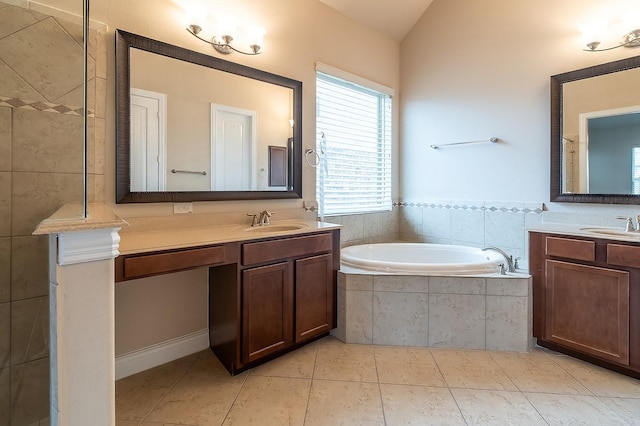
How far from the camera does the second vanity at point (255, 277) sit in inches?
68.7

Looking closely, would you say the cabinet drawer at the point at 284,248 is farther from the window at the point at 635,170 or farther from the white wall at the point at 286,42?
the window at the point at 635,170

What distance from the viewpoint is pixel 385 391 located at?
72.9 inches

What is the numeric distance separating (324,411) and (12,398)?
1519 mm

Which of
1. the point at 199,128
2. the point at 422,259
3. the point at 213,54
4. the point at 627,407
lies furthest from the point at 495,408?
the point at 213,54

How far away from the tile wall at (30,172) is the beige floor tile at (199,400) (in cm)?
57

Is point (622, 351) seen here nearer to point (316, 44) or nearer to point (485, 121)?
point (485, 121)

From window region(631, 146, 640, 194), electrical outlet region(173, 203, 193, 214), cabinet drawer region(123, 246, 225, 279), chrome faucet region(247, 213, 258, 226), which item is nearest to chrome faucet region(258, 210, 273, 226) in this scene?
chrome faucet region(247, 213, 258, 226)

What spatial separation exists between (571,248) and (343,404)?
1.80m

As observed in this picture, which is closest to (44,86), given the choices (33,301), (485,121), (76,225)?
(33,301)

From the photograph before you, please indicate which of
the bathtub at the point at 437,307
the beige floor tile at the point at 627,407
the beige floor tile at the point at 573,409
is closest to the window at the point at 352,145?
the bathtub at the point at 437,307

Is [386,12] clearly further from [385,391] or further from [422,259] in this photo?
[385,391]

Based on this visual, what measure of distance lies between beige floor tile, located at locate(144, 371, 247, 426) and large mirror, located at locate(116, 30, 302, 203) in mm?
1127

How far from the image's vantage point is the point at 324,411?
1688mm

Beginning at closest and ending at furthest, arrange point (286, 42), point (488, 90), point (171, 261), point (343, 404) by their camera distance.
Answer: point (171, 261) < point (343, 404) < point (286, 42) < point (488, 90)
